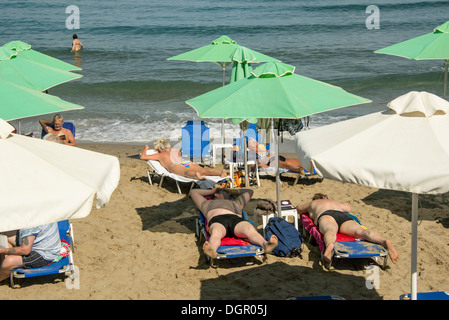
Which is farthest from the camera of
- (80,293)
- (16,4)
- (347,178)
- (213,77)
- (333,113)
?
(16,4)

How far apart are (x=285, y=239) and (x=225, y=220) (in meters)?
0.69

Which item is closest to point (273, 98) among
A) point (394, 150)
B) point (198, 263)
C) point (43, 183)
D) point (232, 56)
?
point (394, 150)

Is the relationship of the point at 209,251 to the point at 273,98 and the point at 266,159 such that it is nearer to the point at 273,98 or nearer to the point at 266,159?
the point at 273,98

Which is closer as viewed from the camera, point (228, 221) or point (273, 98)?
point (273, 98)

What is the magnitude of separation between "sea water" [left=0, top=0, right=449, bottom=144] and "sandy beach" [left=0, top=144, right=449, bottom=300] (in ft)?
11.1

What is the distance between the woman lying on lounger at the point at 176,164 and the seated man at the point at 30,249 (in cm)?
311

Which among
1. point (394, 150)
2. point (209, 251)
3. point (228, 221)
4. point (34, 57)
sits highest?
point (34, 57)

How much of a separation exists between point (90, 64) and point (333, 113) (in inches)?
487

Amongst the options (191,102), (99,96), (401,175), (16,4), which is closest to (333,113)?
(99,96)

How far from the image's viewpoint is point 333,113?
14.8m

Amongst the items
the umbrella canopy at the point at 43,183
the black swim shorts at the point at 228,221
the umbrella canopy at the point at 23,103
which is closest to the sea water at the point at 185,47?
the black swim shorts at the point at 228,221

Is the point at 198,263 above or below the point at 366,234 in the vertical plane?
below

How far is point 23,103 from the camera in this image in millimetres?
5492
